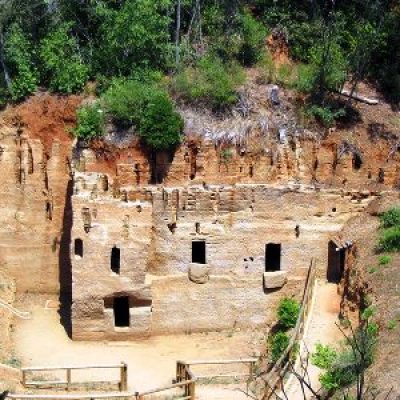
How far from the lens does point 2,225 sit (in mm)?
41062

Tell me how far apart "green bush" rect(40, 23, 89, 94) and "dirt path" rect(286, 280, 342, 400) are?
1265 centimetres

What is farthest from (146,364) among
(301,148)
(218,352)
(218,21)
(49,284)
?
(218,21)

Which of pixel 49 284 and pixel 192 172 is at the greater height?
pixel 192 172

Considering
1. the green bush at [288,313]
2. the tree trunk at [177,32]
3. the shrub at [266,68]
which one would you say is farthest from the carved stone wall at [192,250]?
the tree trunk at [177,32]

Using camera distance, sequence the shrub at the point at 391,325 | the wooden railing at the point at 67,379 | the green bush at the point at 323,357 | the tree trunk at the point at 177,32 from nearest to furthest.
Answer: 1. the shrub at the point at 391,325
2. the green bush at the point at 323,357
3. the wooden railing at the point at 67,379
4. the tree trunk at the point at 177,32

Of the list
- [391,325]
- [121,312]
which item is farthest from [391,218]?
[121,312]

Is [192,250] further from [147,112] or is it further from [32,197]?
[32,197]

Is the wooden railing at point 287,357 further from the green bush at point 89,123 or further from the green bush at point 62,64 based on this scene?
the green bush at point 62,64

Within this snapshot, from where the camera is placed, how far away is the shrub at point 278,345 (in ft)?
114

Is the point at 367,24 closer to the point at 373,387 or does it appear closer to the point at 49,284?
the point at 49,284

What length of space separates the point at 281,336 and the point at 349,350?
451 centimetres

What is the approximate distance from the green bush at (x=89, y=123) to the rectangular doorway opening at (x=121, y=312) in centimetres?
646

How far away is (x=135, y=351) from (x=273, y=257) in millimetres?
6104

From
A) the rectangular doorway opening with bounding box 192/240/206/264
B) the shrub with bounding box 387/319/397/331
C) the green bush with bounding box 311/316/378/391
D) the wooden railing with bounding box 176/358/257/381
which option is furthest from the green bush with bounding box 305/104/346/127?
the shrub with bounding box 387/319/397/331
